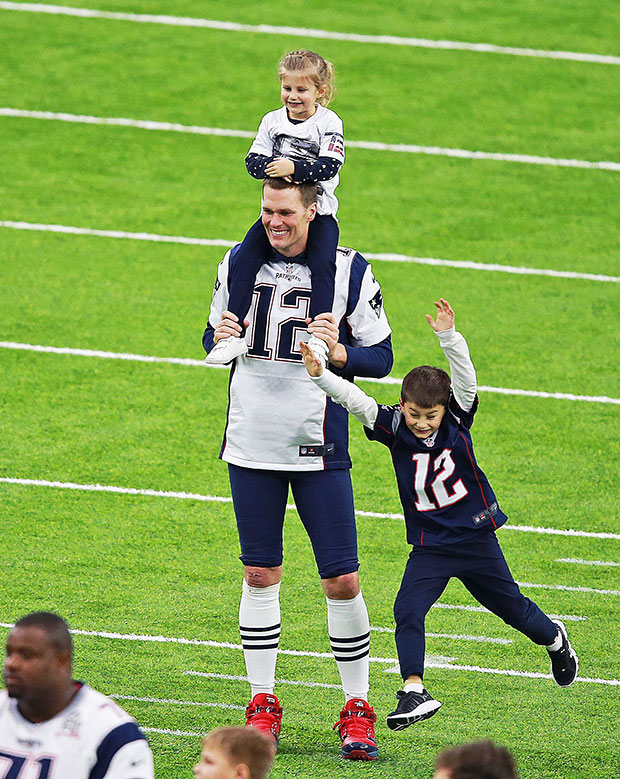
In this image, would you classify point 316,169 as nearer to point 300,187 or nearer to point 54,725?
point 300,187

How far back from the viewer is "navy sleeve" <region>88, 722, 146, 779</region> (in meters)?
3.17

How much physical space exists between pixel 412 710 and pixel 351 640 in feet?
1.55

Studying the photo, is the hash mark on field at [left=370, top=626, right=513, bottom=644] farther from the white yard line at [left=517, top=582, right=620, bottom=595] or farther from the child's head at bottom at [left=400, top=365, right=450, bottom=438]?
the child's head at bottom at [left=400, top=365, right=450, bottom=438]

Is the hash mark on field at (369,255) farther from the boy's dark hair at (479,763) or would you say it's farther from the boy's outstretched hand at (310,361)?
the boy's dark hair at (479,763)

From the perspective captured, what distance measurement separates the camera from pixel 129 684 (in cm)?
575

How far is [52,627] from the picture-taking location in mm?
3184

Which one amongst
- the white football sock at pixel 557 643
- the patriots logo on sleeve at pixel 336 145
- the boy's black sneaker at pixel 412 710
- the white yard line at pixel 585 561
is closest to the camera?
the boy's black sneaker at pixel 412 710

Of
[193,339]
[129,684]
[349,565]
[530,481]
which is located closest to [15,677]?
[349,565]

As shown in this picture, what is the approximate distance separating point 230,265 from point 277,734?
1719mm

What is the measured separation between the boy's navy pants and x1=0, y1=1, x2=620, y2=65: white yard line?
9.63m

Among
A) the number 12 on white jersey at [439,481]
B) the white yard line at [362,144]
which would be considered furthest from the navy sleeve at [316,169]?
the white yard line at [362,144]

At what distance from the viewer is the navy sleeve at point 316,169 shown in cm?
502

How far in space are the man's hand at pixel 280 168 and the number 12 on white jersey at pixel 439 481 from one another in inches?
43.7

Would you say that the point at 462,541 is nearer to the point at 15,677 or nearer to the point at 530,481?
the point at 15,677
